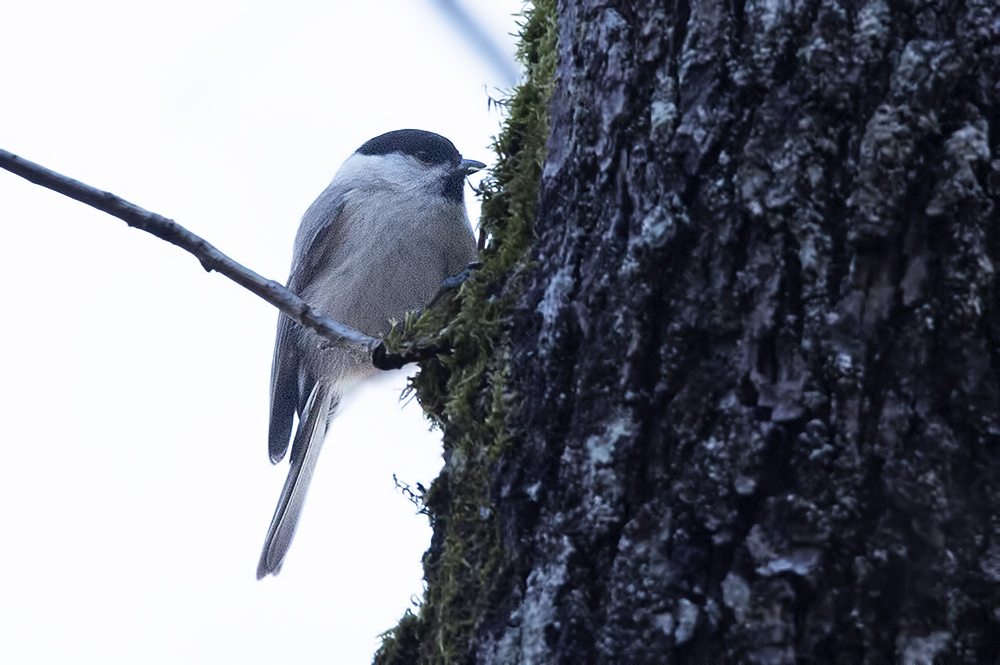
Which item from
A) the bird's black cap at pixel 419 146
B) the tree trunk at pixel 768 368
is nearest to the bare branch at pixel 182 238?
the tree trunk at pixel 768 368

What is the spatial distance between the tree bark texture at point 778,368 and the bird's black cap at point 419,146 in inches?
91.8

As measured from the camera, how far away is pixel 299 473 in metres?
3.31

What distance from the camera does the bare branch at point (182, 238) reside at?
1497 millimetres

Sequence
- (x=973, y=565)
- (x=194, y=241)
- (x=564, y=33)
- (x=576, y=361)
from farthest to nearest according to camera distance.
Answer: (x=194, y=241)
(x=564, y=33)
(x=576, y=361)
(x=973, y=565)

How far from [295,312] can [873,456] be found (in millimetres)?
1062

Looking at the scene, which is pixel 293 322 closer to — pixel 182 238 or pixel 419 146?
pixel 419 146

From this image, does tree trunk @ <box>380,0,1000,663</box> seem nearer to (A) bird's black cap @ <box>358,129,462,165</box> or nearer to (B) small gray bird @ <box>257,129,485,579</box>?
(B) small gray bird @ <box>257,129,485,579</box>

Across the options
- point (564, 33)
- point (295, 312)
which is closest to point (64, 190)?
point (295, 312)

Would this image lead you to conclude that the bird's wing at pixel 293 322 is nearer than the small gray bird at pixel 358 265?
No

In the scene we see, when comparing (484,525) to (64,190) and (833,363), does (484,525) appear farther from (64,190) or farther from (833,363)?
(64,190)

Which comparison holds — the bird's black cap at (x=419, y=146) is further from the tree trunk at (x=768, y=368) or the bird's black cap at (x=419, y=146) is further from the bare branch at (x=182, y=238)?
the tree trunk at (x=768, y=368)

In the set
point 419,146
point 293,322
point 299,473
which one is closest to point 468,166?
A: point 419,146

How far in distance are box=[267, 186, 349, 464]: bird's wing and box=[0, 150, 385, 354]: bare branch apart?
167 centimetres

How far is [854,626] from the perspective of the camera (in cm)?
89
